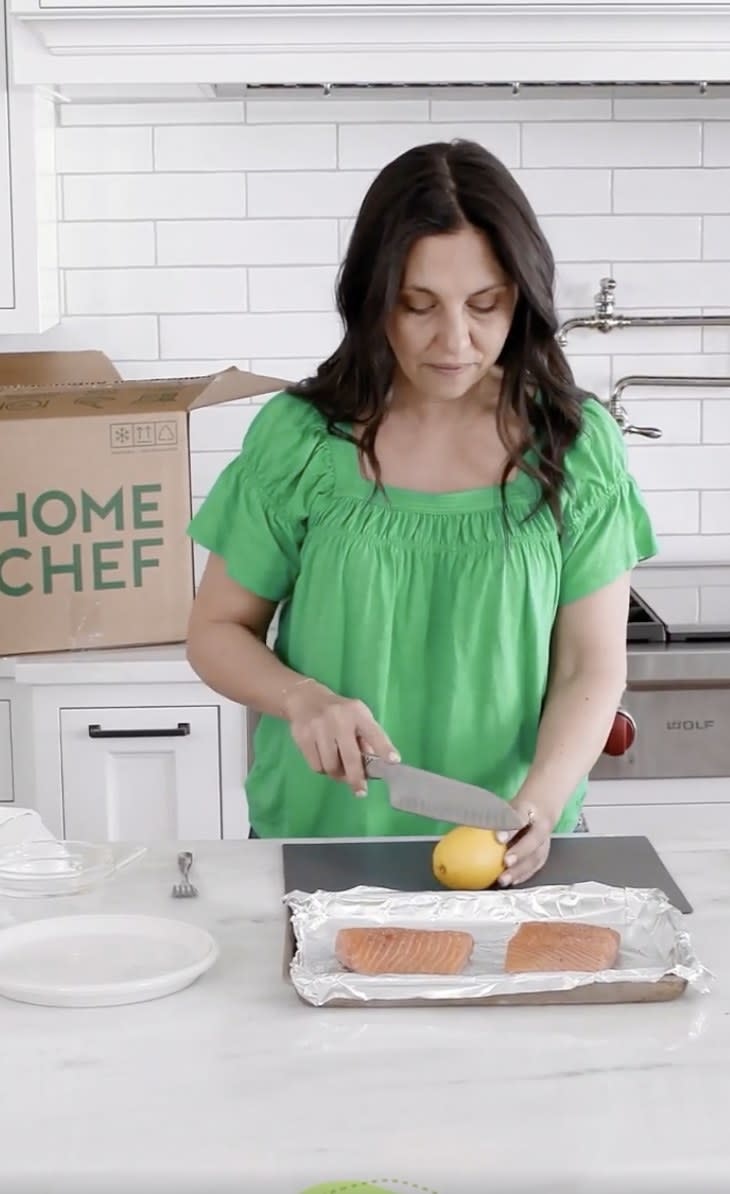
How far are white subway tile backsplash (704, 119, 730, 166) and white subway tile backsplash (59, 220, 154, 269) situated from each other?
1.05m

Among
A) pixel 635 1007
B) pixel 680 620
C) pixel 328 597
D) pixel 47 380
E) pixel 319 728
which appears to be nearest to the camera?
pixel 635 1007

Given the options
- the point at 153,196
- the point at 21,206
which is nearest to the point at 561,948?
the point at 21,206

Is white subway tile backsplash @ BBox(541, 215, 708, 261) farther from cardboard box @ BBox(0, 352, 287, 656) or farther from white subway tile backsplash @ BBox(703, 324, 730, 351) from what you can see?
cardboard box @ BBox(0, 352, 287, 656)

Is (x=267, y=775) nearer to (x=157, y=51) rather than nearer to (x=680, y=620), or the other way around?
(x=680, y=620)

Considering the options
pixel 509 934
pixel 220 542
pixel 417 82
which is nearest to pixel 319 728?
pixel 509 934

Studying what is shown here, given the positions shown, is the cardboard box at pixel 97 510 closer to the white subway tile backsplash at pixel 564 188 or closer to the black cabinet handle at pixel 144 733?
the black cabinet handle at pixel 144 733

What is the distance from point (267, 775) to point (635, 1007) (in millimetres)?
714

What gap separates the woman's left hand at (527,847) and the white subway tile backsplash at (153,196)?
1790 mm

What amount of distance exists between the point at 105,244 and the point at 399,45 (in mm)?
746

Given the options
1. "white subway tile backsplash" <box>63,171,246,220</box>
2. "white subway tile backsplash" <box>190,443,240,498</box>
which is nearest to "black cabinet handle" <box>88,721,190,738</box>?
"white subway tile backsplash" <box>190,443,240,498</box>

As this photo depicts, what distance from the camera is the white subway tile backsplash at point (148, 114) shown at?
3062 mm

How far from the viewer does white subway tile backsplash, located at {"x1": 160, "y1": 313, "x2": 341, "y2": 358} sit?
313 cm

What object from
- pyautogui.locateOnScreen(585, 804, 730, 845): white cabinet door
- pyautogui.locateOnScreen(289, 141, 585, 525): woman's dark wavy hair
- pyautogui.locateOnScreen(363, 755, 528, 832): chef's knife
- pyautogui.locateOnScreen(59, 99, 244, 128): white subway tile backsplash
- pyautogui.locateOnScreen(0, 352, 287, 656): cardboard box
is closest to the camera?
pyautogui.locateOnScreen(363, 755, 528, 832): chef's knife

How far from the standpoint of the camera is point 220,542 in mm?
1839
